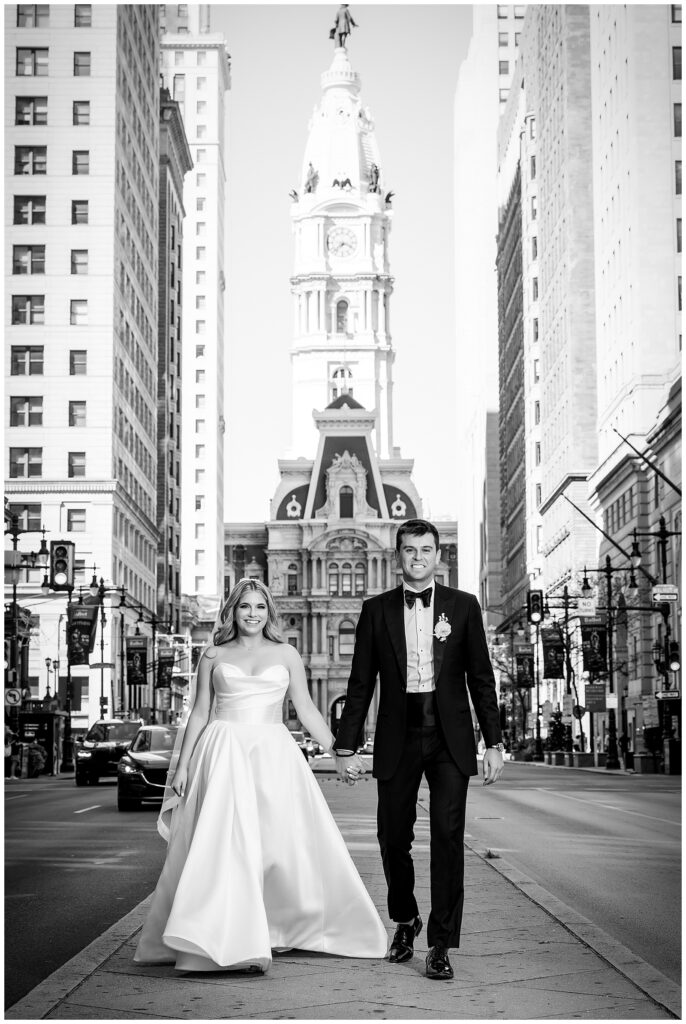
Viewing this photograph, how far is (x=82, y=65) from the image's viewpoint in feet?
275

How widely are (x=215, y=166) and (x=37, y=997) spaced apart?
555ft

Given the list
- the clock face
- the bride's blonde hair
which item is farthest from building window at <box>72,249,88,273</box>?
the clock face

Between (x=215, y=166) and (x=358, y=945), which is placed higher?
(x=215, y=166)

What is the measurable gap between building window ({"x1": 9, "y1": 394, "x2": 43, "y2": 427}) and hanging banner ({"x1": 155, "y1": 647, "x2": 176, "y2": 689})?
14.0m

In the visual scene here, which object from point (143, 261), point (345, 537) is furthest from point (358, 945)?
point (345, 537)

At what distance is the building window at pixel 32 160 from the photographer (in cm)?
8394

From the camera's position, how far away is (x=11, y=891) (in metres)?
15.6

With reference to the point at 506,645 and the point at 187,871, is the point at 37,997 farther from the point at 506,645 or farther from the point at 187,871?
the point at 506,645

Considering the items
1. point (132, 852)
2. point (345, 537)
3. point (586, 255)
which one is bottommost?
point (132, 852)

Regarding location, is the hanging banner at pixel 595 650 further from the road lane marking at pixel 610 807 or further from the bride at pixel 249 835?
the bride at pixel 249 835

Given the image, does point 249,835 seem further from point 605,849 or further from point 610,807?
point 610,807

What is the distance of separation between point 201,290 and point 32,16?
259 feet

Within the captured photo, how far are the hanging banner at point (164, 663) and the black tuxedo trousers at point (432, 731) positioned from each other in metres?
73.4

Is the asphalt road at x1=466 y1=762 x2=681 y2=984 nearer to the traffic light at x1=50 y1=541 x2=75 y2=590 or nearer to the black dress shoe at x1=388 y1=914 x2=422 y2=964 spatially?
the black dress shoe at x1=388 y1=914 x2=422 y2=964
